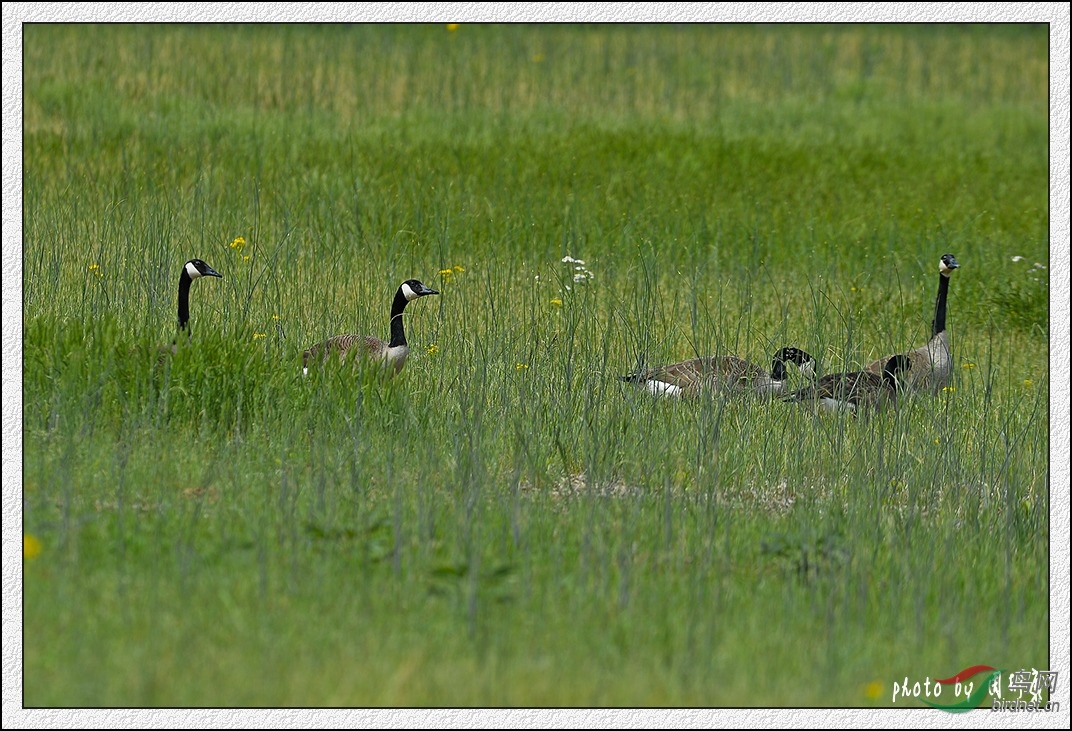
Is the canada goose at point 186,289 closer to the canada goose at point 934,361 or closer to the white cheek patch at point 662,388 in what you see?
the white cheek patch at point 662,388

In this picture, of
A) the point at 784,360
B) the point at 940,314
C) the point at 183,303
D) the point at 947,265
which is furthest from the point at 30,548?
the point at 947,265

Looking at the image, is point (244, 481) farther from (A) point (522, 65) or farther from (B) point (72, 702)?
(A) point (522, 65)

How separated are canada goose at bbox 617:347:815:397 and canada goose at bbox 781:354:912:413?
178mm

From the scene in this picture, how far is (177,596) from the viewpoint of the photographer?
538 centimetres

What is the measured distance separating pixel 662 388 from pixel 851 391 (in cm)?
117

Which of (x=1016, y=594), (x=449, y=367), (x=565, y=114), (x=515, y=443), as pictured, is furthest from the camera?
(x=565, y=114)

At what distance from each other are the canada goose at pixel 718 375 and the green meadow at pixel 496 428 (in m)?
0.22

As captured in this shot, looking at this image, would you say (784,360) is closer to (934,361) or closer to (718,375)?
(934,361)

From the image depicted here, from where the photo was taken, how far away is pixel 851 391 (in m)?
8.80

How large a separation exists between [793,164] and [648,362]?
7891 millimetres

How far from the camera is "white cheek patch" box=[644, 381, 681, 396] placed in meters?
8.73

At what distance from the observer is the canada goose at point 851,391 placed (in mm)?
8625

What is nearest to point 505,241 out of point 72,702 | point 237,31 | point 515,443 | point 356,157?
point 356,157

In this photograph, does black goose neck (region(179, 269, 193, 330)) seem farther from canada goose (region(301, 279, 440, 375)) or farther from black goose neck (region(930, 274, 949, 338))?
black goose neck (region(930, 274, 949, 338))
